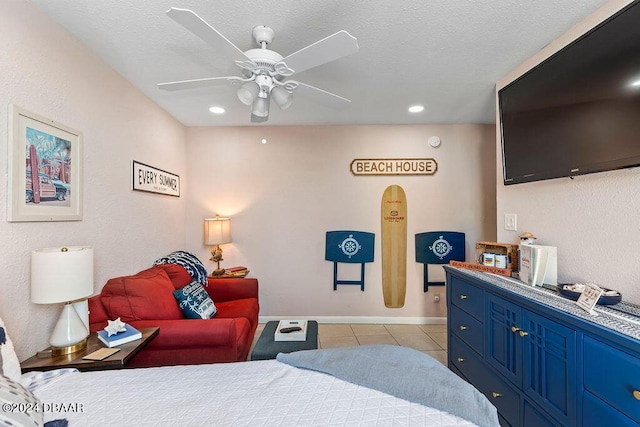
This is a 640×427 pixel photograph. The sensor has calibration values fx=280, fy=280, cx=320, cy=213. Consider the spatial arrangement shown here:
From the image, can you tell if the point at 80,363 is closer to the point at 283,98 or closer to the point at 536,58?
the point at 283,98

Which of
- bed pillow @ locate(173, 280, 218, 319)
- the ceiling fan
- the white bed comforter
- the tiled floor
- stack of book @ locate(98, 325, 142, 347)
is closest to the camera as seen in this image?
the white bed comforter

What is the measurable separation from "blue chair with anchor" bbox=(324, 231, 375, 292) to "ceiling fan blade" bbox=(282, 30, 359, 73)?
7.51ft

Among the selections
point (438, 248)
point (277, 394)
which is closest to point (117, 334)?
point (277, 394)

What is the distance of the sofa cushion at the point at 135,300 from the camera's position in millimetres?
1928

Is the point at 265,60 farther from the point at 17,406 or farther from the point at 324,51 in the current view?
the point at 17,406

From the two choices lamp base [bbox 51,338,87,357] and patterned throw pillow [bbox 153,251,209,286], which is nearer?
lamp base [bbox 51,338,87,357]

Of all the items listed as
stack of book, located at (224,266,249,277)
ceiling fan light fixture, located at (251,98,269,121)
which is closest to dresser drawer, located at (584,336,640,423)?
ceiling fan light fixture, located at (251,98,269,121)

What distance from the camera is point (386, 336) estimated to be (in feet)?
10.4

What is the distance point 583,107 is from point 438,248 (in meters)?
2.22

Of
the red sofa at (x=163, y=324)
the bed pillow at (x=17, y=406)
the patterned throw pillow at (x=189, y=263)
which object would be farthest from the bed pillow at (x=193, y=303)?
the bed pillow at (x=17, y=406)

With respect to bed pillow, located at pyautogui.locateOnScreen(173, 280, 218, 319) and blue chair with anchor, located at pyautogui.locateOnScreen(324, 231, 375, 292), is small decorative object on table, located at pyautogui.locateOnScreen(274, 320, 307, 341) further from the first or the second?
blue chair with anchor, located at pyautogui.locateOnScreen(324, 231, 375, 292)

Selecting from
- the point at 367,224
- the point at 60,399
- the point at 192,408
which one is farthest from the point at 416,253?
the point at 60,399

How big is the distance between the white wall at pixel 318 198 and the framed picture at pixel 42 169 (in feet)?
5.92

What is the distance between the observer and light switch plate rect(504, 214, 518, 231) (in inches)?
86.7
